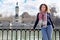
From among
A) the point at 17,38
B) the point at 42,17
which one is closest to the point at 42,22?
the point at 42,17

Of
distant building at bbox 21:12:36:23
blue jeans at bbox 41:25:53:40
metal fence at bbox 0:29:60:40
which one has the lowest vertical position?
metal fence at bbox 0:29:60:40

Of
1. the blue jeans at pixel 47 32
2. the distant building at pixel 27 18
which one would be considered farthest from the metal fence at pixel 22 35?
the blue jeans at pixel 47 32

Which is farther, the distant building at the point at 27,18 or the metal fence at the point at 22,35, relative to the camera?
the distant building at the point at 27,18

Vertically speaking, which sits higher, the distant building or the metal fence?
the distant building

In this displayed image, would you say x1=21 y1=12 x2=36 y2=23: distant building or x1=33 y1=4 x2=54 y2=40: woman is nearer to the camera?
x1=33 y1=4 x2=54 y2=40: woman

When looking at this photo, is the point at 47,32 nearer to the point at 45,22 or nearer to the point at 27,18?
the point at 45,22

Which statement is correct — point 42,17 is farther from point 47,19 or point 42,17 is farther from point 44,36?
point 44,36

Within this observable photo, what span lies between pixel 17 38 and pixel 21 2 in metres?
1.38

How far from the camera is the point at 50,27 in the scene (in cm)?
636

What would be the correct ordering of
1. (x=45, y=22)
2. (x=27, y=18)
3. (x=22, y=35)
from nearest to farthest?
1. (x=45, y=22)
2. (x=22, y=35)
3. (x=27, y=18)

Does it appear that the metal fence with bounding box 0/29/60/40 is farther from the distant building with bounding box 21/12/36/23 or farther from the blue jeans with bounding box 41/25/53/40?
the blue jeans with bounding box 41/25/53/40

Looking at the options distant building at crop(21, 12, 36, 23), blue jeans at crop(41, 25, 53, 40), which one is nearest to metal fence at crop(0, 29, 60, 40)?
distant building at crop(21, 12, 36, 23)

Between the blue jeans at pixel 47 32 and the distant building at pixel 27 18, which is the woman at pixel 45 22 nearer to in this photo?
the blue jeans at pixel 47 32

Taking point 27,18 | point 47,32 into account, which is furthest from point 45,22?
point 27,18
